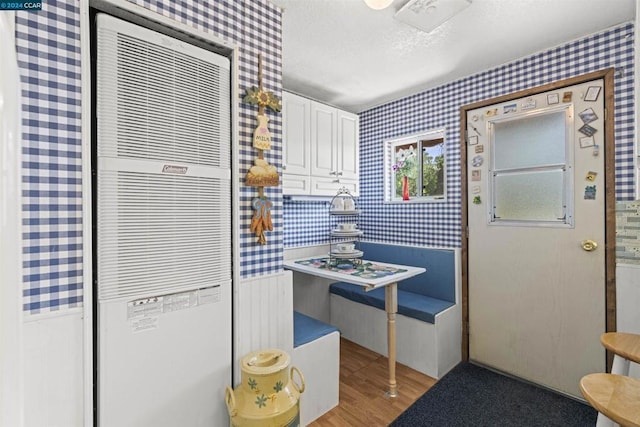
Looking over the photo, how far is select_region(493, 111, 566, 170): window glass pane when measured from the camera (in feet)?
7.17

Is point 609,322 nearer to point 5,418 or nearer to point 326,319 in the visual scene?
point 326,319

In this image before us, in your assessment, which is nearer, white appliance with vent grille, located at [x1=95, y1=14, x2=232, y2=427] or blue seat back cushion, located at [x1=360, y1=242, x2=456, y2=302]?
white appliance with vent grille, located at [x1=95, y1=14, x2=232, y2=427]

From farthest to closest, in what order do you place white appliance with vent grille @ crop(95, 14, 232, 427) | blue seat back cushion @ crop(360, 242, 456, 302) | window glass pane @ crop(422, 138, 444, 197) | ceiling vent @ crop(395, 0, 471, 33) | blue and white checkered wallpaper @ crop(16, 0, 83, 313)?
window glass pane @ crop(422, 138, 444, 197)
blue seat back cushion @ crop(360, 242, 456, 302)
ceiling vent @ crop(395, 0, 471, 33)
white appliance with vent grille @ crop(95, 14, 232, 427)
blue and white checkered wallpaper @ crop(16, 0, 83, 313)

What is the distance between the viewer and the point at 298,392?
1477 mm

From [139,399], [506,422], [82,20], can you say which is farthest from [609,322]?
[82,20]

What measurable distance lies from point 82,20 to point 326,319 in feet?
9.66

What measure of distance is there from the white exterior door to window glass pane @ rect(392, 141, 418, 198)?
2.09 ft

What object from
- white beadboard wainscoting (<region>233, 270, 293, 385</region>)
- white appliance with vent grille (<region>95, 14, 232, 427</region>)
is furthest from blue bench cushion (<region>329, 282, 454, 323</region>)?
white appliance with vent grille (<region>95, 14, 232, 427</region>)

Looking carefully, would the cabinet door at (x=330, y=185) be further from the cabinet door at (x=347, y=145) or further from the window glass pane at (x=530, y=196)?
the window glass pane at (x=530, y=196)

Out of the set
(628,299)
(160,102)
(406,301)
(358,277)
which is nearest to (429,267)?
(406,301)

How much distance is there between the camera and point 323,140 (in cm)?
281

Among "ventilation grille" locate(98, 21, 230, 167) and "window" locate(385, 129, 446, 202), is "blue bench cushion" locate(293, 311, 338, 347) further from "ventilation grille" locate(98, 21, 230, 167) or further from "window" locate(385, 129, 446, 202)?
"window" locate(385, 129, 446, 202)

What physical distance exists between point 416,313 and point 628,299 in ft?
4.24

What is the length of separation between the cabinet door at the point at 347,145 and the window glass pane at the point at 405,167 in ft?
1.68
